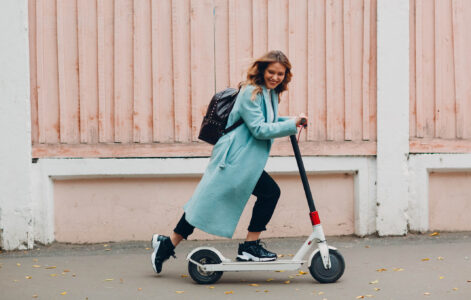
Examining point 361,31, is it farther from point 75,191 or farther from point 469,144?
point 75,191

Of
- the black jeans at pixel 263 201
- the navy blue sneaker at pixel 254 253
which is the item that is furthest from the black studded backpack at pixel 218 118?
the navy blue sneaker at pixel 254 253

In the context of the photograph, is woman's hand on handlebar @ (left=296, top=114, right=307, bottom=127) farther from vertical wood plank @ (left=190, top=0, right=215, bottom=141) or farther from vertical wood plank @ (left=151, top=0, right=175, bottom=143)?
vertical wood plank @ (left=151, top=0, right=175, bottom=143)

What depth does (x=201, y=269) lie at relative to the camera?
5.32 meters

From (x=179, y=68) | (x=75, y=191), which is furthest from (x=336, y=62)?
(x=75, y=191)

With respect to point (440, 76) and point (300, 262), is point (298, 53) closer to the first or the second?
point (440, 76)

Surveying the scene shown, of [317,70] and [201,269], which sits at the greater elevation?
[317,70]

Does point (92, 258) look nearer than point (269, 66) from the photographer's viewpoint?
No

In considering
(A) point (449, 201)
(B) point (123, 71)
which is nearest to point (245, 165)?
(B) point (123, 71)

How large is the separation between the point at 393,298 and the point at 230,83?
2.89m

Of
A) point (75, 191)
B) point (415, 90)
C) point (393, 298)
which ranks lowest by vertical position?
point (393, 298)

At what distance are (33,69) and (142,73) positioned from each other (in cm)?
97

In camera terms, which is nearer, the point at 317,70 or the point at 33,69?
the point at 33,69

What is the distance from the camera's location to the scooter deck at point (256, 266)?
17.1ft

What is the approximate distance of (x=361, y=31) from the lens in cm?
719
